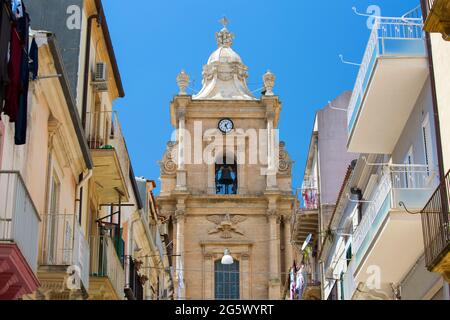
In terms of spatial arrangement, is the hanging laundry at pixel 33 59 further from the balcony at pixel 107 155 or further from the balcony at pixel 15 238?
the balcony at pixel 107 155

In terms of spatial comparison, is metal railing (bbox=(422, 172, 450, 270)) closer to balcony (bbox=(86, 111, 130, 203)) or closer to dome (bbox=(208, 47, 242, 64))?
balcony (bbox=(86, 111, 130, 203))

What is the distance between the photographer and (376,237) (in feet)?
58.9

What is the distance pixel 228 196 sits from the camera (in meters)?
47.9

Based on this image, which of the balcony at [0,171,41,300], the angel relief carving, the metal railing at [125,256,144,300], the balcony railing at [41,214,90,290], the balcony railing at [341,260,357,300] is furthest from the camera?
the angel relief carving

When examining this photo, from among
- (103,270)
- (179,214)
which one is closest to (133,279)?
(103,270)

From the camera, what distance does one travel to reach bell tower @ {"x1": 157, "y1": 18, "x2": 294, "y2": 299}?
47.2 m

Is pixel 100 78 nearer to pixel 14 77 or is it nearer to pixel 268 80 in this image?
pixel 14 77

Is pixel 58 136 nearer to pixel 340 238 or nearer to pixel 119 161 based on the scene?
pixel 119 161

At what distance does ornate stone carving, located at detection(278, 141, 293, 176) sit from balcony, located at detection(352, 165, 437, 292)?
89.8 feet

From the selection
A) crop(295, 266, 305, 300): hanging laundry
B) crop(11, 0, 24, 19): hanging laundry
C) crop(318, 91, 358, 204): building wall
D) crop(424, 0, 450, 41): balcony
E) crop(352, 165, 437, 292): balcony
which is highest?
crop(318, 91, 358, 204): building wall

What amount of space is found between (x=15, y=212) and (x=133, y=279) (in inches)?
553

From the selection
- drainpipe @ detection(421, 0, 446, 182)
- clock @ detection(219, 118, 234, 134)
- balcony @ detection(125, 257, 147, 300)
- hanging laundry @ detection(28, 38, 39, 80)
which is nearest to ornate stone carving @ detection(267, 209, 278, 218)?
clock @ detection(219, 118, 234, 134)

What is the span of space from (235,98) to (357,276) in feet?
98.9
